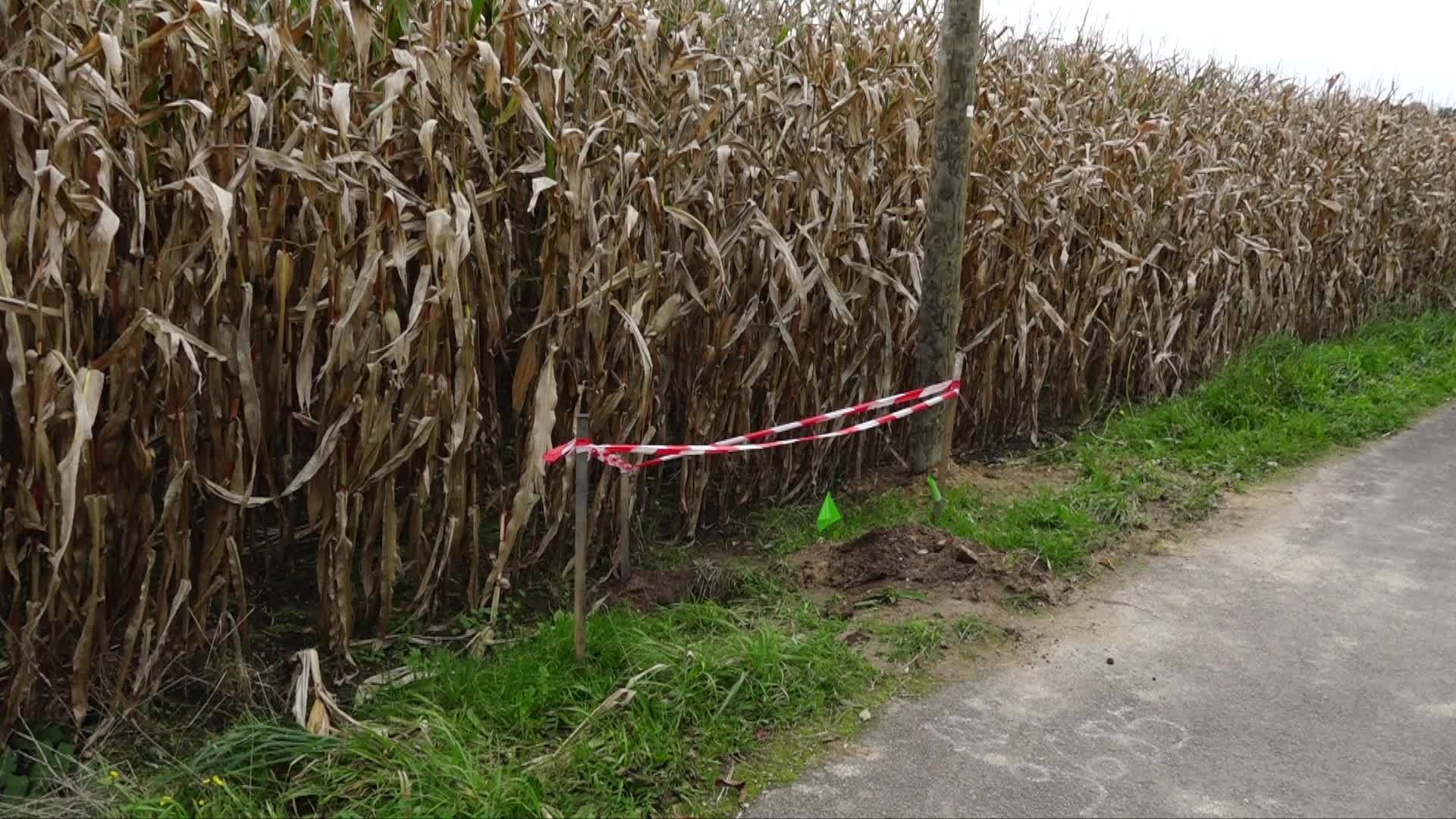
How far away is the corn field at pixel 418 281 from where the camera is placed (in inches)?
125

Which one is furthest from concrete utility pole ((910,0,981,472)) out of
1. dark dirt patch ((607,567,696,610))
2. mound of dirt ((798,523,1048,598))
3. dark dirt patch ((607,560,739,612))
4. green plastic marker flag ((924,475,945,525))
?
dark dirt patch ((607,567,696,610))

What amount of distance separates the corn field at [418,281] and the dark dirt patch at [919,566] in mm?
695

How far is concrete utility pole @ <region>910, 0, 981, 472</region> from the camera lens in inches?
209

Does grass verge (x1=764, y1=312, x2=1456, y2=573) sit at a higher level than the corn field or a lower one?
lower

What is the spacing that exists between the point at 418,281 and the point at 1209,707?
283 cm

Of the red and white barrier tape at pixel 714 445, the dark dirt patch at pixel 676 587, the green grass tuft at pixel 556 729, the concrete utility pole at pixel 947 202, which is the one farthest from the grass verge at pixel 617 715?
the concrete utility pole at pixel 947 202

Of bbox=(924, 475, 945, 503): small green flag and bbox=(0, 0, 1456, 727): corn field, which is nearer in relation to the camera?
bbox=(0, 0, 1456, 727): corn field

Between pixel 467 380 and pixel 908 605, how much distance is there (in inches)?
72.3

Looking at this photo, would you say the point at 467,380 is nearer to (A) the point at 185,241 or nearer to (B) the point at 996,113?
(A) the point at 185,241

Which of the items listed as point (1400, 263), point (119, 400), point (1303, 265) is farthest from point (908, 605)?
point (1400, 263)

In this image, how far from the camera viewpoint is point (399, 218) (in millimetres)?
3562

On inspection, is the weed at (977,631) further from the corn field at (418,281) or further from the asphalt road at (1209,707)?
the corn field at (418,281)

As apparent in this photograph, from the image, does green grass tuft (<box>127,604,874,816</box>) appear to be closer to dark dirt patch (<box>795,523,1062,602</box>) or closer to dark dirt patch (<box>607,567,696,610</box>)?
dark dirt patch (<box>607,567,696,610</box>)

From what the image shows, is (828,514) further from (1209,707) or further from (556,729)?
(556,729)
